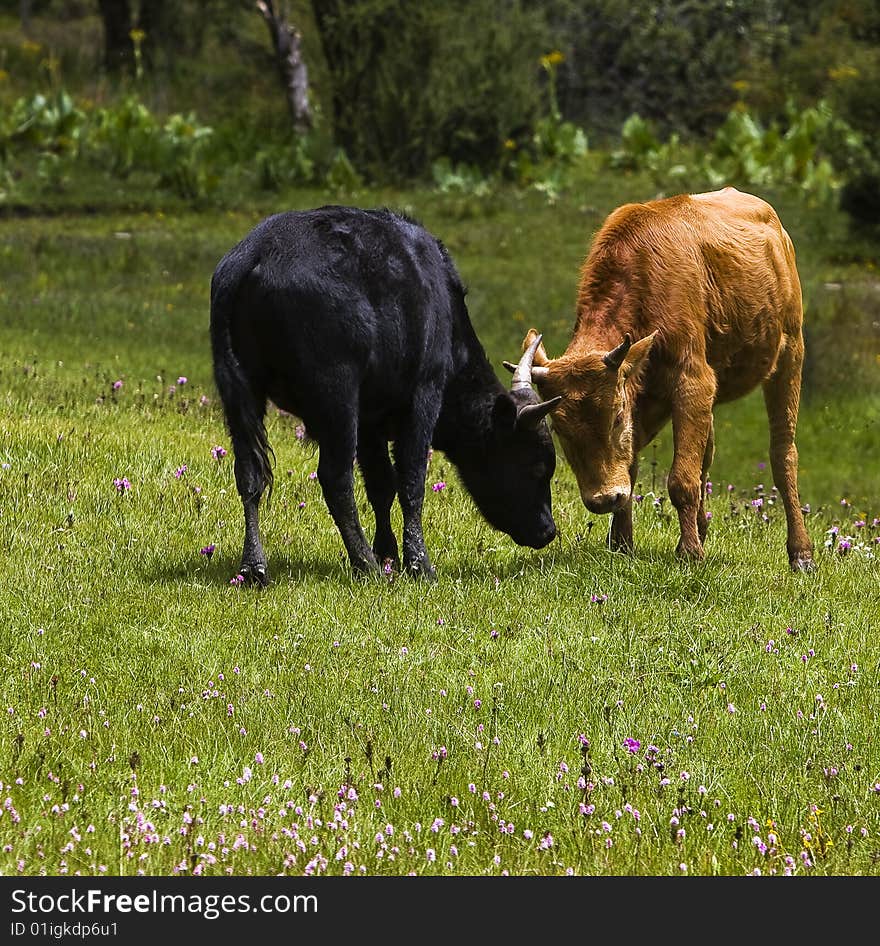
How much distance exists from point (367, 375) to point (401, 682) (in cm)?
213

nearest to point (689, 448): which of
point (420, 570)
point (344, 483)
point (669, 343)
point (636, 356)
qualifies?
point (669, 343)

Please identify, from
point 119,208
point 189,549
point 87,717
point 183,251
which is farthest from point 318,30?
point 87,717

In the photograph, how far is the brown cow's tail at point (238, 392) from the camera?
8.00m

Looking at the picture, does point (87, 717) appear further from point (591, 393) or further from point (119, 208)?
point (119, 208)

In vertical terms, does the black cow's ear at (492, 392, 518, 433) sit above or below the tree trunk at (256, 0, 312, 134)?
above

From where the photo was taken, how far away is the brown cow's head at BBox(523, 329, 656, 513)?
8234 millimetres

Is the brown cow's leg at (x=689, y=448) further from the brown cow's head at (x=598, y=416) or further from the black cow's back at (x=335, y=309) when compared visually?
the black cow's back at (x=335, y=309)

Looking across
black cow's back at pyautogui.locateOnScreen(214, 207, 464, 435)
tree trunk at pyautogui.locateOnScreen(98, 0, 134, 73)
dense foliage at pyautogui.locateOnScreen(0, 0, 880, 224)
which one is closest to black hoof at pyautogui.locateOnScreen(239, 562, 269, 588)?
black cow's back at pyautogui.locateOnScreen(214, 207, 464, 435)

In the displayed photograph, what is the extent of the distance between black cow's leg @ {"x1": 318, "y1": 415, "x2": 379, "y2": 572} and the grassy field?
0.16 m

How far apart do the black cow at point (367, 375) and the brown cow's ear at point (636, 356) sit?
0.46 m

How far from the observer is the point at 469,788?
5480mm

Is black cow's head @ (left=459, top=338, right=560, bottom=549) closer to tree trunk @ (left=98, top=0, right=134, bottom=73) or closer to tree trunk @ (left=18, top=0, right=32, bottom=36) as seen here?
tree trunk @ (left=98, top=0, right=134, bottom=73)

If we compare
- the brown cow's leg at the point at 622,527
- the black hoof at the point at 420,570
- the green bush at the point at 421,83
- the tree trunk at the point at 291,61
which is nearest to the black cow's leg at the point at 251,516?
the black hoof at the point at 420,570

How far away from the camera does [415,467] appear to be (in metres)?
8.65
